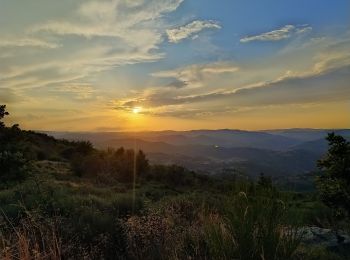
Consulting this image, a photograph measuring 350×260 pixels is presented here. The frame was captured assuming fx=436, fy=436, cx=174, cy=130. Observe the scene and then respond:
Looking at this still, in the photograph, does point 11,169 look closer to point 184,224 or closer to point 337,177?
point 184,224

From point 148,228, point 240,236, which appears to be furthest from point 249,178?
point 148,228

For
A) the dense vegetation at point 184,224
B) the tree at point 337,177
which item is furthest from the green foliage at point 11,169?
the tree at point 337,177

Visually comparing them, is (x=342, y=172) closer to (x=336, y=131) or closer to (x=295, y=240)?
(x=336, y=131)

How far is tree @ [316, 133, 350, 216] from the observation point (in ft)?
35.1

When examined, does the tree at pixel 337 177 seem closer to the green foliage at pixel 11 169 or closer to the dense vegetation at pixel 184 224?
the dense vegetation at pixel 184 224

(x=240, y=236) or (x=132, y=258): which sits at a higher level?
(x=240, y=236)

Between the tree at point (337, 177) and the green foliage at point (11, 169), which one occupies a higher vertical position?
the tree at point (337, 177)

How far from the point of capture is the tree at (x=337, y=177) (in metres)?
10.7

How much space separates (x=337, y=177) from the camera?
36.0 ft

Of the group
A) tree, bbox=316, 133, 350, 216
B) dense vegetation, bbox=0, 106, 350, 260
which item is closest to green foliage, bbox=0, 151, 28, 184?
dense vegetation, bbox=0, 106, 350, 260

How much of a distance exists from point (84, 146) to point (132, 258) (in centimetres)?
4051

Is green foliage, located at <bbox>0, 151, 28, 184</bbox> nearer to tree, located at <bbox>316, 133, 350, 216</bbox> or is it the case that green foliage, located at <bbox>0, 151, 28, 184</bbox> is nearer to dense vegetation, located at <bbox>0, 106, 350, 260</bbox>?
dense vegetation, located at <bbox>0, 106, 350, 260</bbox>

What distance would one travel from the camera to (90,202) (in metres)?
11.9

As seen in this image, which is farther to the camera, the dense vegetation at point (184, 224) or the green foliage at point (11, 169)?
the green foliage at point (11, 169)
